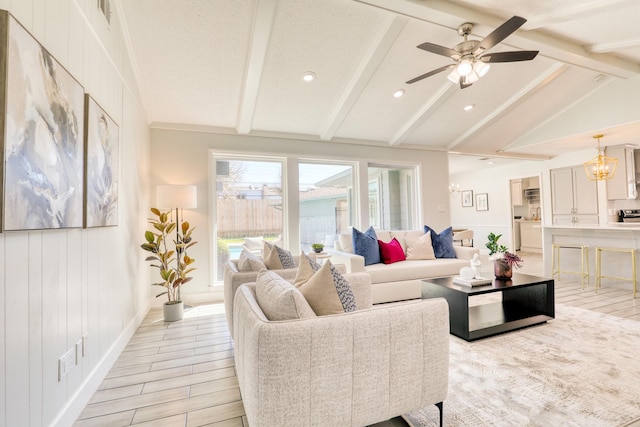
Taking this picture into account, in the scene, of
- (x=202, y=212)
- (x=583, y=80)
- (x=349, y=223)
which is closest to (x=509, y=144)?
(x=583, y=80)

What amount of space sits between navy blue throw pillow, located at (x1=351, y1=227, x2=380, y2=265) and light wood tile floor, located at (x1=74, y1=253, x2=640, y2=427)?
6.31 feet

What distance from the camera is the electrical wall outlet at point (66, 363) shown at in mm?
1554

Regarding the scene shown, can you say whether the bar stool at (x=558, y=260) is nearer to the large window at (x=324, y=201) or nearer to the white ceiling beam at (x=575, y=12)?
the white ceiling beam at (x=575, y=12)

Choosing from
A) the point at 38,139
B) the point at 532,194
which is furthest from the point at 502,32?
the point at 532,194

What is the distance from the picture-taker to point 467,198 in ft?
31.6

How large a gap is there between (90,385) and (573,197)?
8743mm

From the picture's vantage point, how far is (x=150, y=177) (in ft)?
13.0

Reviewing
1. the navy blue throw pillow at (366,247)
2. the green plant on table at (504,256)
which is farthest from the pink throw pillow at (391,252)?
the green plant on table at (504,256)

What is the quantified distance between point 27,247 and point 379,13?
10.9 feet

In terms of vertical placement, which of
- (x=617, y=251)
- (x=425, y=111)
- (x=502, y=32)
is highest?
(x=425, y=111)

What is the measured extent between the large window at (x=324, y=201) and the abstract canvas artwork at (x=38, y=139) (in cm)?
338

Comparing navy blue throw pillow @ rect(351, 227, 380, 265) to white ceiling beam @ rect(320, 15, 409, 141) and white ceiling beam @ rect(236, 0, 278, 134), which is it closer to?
white ceiling beam @ rect(320, 15, 409, 141)

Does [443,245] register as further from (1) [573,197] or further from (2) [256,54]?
(1) [573,197]

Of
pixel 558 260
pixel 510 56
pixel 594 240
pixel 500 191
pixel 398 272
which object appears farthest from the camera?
pixel 500 191
